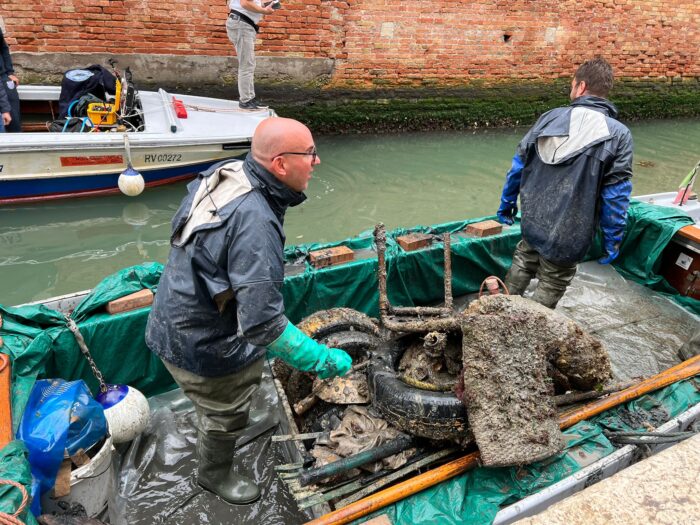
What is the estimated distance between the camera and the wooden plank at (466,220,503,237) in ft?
13.6

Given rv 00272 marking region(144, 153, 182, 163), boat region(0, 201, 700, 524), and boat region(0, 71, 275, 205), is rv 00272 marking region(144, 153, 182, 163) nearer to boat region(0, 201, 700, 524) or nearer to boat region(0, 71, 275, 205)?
boat region(0, 71, 275, 205)

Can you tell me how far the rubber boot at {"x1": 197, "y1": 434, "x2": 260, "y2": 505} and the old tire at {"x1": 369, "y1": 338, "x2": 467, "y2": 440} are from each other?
0.79 meters

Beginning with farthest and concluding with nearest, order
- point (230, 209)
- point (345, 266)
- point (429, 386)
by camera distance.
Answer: point (345, 266) → point (429, 386) → point (230, 209)

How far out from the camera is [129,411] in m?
2.65

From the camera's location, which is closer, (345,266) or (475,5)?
(345,266)

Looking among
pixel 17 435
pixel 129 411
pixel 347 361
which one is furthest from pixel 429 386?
pixel 17 435

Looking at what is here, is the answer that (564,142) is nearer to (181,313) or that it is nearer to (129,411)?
(181,313)

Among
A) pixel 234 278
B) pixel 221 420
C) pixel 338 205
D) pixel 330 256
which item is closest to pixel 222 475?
pixel 221 420

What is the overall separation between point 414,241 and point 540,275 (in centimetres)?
96

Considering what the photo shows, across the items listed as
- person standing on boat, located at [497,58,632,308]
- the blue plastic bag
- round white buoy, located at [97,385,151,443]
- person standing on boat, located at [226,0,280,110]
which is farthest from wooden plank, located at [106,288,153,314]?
person standing on boat, located at [226,0,280,110]

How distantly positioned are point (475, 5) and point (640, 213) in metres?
6.47

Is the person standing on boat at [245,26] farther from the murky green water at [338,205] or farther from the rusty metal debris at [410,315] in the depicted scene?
the rusty metal debris at [410,315]

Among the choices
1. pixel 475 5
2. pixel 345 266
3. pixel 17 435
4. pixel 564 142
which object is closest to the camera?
pixel 17 435

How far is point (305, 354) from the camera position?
201cm
